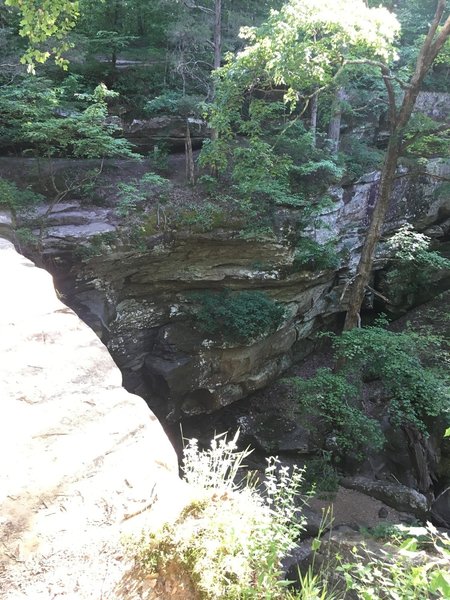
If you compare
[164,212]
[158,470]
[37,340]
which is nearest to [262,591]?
[158,470]

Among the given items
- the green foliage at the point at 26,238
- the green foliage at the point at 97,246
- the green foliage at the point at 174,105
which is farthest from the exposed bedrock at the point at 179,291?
the green foliage at the point at 174,105

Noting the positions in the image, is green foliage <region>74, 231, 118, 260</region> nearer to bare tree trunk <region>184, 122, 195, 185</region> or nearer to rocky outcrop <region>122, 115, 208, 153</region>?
bare tree trunk <region>184, 122, 195, 185</region>

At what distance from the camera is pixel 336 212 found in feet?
35.3

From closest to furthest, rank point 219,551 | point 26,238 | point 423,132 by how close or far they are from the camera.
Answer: point 219,551
point 423,132
point 26,238

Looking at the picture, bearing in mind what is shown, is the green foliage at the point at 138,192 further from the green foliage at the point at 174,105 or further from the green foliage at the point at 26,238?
the green foliage at the point at 174,105

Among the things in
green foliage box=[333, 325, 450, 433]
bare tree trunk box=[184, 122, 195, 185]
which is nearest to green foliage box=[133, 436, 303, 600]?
green foliage box=[333, 325, 450, 433]

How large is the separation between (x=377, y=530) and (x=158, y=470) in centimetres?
524

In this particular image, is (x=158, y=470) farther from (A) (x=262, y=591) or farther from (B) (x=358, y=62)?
(B) (x=358, y=62)

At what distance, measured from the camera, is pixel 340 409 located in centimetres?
716

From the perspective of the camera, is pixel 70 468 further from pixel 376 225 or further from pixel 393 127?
pixel 393 127

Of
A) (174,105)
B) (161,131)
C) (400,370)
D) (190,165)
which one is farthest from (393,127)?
(161,131)

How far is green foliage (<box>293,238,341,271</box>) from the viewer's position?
9.76m

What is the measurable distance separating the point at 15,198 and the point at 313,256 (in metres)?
6.61

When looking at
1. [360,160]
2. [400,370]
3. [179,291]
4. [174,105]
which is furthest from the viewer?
[360,160]
